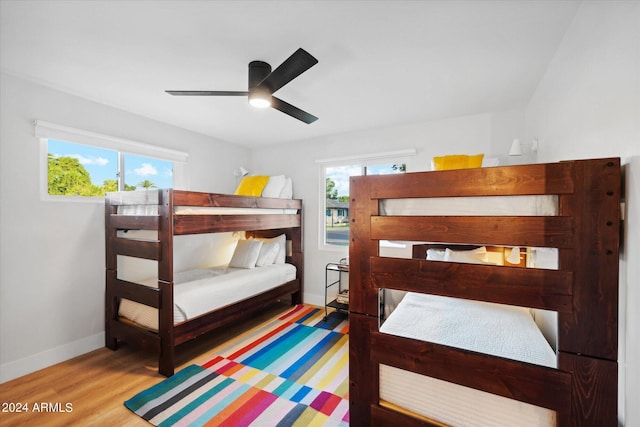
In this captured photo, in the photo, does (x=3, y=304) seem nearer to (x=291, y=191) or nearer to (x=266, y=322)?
(x=266, y=322)

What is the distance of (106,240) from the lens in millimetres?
2641

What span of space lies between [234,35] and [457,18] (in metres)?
1.30

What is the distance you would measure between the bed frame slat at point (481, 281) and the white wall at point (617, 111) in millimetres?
248

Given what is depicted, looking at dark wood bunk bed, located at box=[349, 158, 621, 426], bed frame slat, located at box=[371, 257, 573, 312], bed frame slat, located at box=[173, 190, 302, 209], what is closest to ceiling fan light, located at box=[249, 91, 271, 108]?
bed frame slat, located at box=[173, 190, 302, 209]

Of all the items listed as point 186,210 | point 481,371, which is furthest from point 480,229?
point 186,210

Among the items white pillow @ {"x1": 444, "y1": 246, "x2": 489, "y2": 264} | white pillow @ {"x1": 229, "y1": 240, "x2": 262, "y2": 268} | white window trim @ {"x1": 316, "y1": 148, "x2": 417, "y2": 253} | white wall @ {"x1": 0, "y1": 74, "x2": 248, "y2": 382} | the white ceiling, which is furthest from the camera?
white pillow @ {"x1": 229, "y1": 240, "x2": 262, "y2": 268}

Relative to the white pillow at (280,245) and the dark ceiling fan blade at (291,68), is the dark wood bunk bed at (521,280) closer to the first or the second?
the dark ceiling fan blade at (291,68)

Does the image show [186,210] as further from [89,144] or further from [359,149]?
[359,149]

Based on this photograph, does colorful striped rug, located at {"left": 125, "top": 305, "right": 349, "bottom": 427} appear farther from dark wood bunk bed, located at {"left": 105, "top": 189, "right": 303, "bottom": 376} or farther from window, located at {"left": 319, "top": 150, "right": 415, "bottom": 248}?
window, located at {"left": 319, "top": 150, "right": 415, "bottom": 248}

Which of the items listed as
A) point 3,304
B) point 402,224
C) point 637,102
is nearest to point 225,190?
point 3,304

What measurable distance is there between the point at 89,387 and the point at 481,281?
2795mm

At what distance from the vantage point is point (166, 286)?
217 cm

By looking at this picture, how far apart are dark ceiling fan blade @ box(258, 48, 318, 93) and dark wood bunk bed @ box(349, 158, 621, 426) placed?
0.79 m

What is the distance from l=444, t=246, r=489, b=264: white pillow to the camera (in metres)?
2.43
